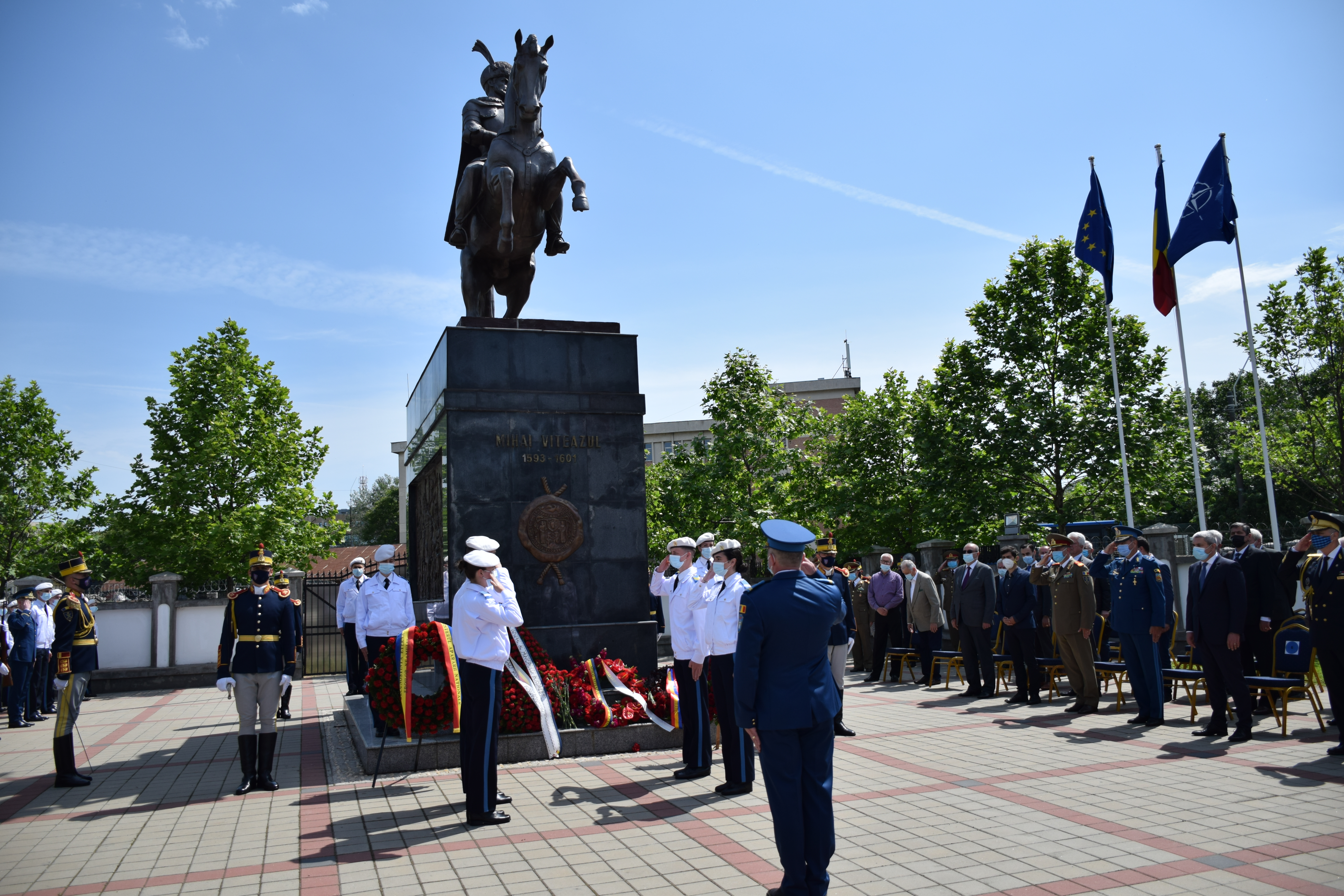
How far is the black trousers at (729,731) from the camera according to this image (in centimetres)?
679

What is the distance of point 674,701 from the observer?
27.7 ft

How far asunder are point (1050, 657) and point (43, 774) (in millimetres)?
11627

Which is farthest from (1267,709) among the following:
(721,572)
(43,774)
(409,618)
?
(43,774)

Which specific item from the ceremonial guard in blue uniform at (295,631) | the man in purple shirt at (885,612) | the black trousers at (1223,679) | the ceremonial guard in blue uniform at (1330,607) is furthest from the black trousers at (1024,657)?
the ceremonial guard in blue uniform at (295,631)

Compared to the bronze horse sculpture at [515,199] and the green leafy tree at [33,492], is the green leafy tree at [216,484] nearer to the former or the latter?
the green leafy tree at [33,492]

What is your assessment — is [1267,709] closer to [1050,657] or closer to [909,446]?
[1050,657]

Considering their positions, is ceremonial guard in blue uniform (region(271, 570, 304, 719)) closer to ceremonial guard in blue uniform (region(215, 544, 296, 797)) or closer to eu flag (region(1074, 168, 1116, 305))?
ceremonial guard in blue uniform (region(215, 544, 296, 797))

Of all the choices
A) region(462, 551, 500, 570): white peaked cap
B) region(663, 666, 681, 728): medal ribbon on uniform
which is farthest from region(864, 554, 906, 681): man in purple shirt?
region(462, 551, 500, 570): white peaked cap

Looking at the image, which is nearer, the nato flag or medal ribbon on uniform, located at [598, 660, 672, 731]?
medal ribbon on uniform, located at [598, 660, 672, 731]

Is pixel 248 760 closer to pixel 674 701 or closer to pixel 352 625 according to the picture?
pixel 674 701

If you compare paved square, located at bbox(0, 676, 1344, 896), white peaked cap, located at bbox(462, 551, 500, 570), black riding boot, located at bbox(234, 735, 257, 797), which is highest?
white peaked cap, located at bbox(462, 551, 500, 570)

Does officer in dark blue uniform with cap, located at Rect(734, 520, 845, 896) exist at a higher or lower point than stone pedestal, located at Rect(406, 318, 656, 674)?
lower

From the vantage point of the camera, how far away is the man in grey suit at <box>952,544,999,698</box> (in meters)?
12.1

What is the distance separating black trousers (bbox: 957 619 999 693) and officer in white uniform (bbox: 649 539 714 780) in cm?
559
